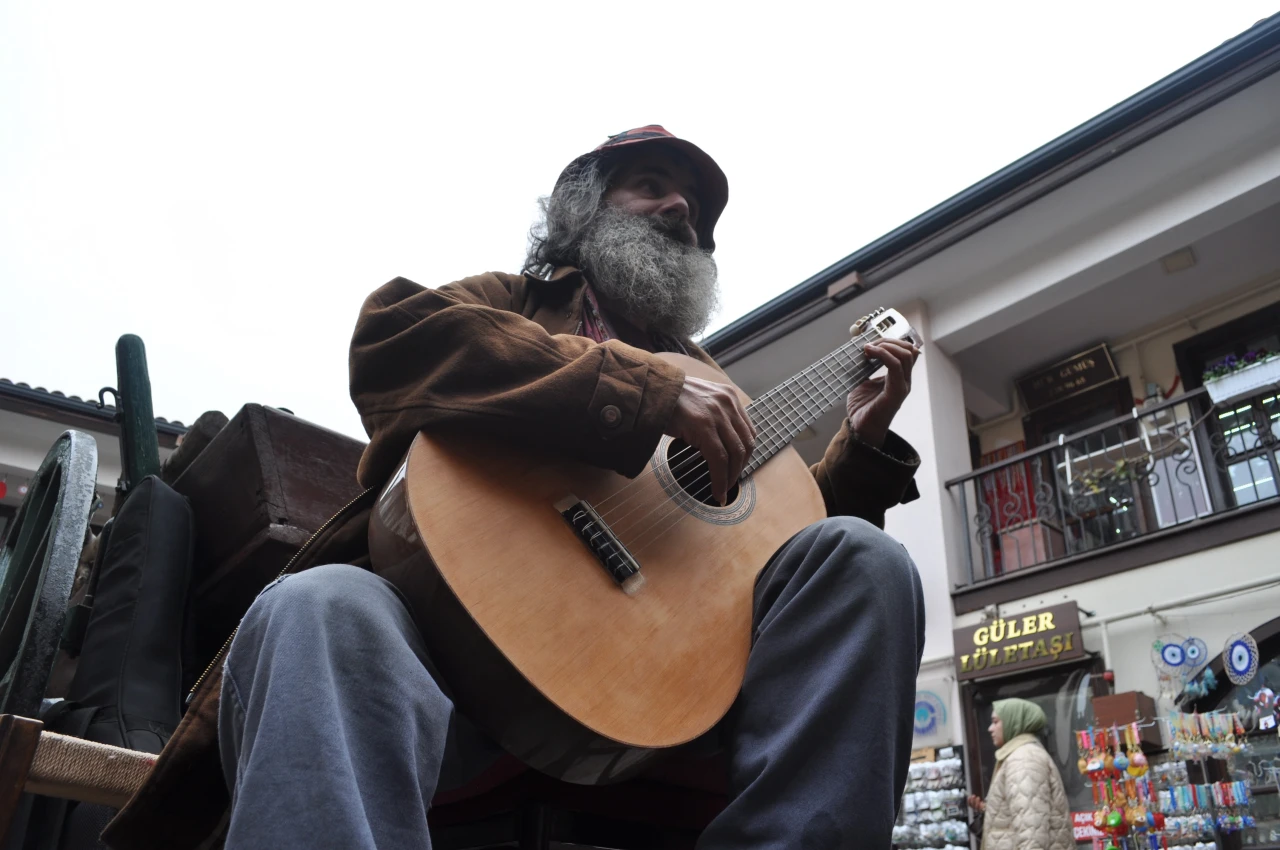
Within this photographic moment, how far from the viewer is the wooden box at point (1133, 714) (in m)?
6.52

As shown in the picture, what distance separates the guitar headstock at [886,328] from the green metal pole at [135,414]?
1.60 meters

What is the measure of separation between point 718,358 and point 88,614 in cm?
857

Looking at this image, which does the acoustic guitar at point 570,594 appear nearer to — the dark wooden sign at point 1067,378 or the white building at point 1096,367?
the white building at point 1096,367

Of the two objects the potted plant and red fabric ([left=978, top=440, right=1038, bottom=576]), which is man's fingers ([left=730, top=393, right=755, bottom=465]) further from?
red fabric ([left=978, top=440, right=1038, bottom=576])

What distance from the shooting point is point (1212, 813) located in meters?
5.83

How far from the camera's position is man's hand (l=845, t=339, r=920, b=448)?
188 centimetres

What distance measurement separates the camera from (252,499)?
1898 millimetres

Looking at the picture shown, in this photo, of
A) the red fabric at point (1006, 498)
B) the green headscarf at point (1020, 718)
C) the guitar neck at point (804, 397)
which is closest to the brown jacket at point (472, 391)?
the guitar neck at point (804, 397)

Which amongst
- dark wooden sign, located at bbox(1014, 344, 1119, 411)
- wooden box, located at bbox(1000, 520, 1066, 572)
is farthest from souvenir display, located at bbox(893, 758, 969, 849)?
dark wooden sign, located at bbox(1014, 344, 1119, 411)

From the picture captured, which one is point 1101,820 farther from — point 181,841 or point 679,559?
point 181,841

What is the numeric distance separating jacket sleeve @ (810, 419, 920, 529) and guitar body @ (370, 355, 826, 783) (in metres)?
0.48

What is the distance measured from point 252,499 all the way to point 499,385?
Result: 0.80 meters

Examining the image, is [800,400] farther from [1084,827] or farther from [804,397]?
[1084,827]

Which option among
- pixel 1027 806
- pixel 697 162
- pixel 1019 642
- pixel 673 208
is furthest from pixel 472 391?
pixel 1019 642
